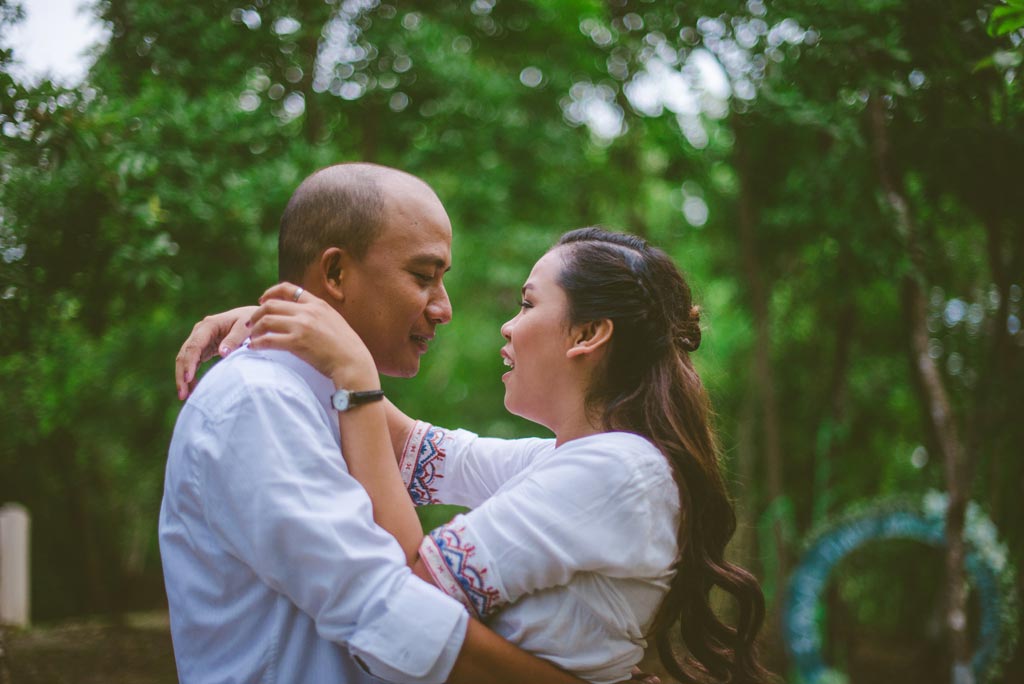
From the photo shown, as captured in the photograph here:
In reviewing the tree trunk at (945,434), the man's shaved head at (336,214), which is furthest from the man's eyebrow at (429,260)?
the tree trunk at (945,434)

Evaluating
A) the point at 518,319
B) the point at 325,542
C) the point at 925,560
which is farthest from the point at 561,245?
the point at 925,560

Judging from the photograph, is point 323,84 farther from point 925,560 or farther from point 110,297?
point 925,560

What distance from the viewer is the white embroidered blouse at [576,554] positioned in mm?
1659

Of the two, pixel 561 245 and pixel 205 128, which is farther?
pixel 205 128

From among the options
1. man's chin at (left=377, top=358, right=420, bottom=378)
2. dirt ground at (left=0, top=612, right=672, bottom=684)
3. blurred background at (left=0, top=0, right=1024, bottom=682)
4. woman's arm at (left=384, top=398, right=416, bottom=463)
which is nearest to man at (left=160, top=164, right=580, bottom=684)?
man's chin at (left=377, top=358, right=420, bottom=378)

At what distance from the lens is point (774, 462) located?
6.32m

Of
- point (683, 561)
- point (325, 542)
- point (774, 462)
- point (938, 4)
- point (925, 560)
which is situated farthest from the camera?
point (925, 560)

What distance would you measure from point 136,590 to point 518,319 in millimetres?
12725

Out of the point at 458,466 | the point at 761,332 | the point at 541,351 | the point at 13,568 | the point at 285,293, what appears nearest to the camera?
the point at 285,293

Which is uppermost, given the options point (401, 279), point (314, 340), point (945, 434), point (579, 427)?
point (401, 279)

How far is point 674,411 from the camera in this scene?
6.40ft

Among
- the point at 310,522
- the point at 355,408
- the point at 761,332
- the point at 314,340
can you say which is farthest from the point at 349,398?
the point at 761,332

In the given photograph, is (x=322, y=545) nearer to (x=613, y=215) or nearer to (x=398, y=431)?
(x=398, y=431)

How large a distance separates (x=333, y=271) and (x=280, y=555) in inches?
28.8
